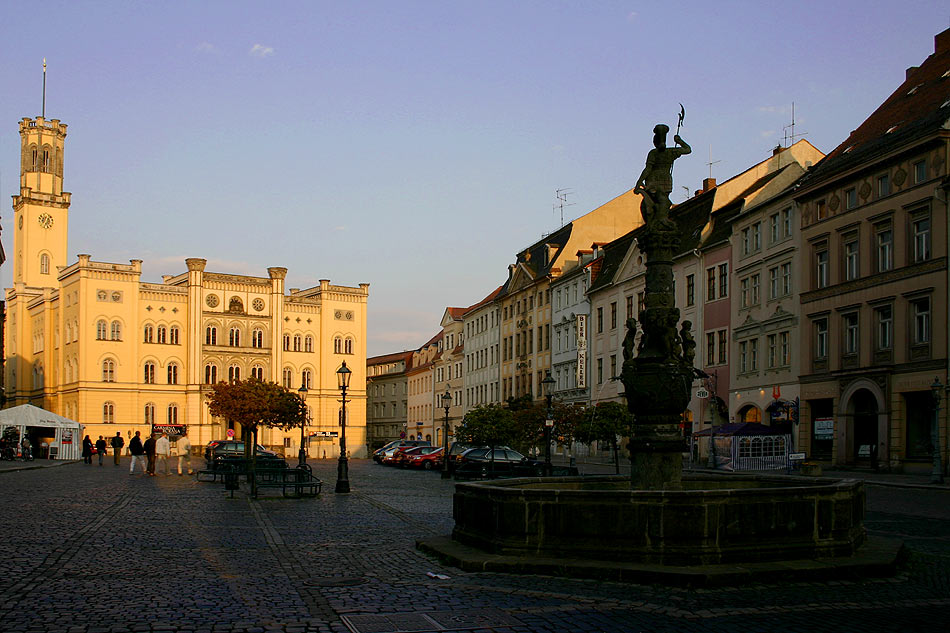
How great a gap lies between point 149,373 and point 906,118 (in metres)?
67.1

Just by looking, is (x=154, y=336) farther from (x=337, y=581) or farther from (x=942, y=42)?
(x=337, y=581)

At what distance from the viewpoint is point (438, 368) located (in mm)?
104938

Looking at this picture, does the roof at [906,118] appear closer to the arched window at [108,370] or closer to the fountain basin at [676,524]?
the fountain basin at [676,524]

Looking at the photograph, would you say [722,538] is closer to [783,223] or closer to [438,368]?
[783,223]

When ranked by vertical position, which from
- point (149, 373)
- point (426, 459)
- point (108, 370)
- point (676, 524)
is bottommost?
point (426, 459)

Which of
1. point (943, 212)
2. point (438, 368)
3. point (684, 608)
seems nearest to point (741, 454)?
point (943, 212)

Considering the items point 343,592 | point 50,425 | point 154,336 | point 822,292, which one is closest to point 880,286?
point 822,292

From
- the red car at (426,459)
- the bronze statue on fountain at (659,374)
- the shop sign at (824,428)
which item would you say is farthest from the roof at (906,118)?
the bronze statue on fountain at (659,374)

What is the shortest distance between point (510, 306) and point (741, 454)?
41.3 meters

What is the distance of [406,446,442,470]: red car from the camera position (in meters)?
53.9

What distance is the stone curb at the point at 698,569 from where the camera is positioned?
442 inches

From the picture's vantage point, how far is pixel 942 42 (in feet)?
159

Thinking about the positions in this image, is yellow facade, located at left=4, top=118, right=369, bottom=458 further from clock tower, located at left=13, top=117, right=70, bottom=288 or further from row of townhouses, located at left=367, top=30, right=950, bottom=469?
row of townhouses, located at left=367, top=30, right=950, bottom=469

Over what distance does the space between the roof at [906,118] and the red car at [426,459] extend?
22.2m
